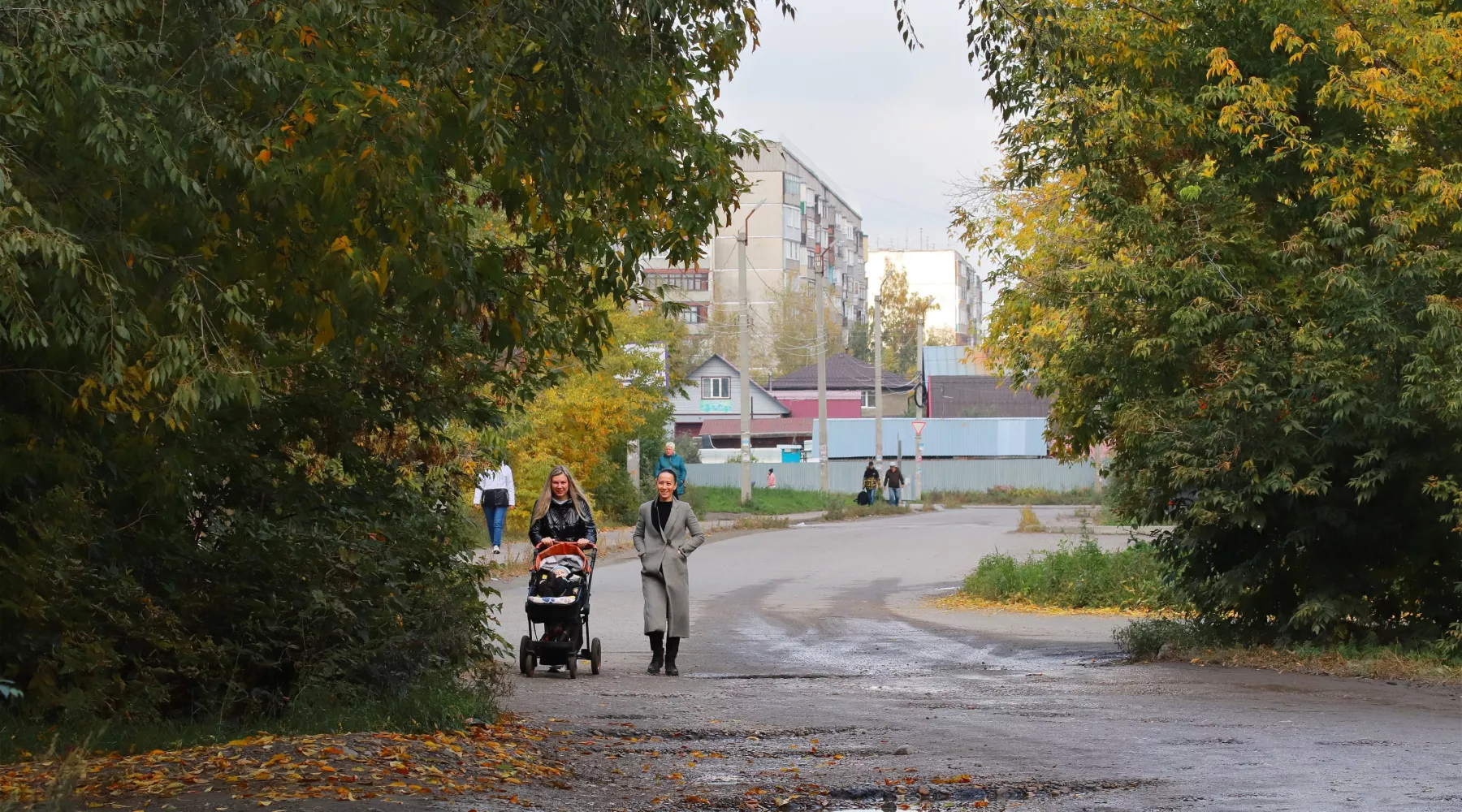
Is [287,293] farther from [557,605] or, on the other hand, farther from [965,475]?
[965,475]

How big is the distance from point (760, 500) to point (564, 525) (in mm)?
44070

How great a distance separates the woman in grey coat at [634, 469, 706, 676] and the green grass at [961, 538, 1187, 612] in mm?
7666

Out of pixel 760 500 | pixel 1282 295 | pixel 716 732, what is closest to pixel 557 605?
pixel 716 732

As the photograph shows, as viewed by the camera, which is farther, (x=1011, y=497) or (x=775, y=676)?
(x=1011, y=497)

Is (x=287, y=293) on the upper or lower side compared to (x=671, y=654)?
upper

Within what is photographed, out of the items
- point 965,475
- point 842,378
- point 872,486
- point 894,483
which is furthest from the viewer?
point 842,378

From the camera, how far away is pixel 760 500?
190 feet

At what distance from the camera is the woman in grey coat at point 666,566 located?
14508 mm

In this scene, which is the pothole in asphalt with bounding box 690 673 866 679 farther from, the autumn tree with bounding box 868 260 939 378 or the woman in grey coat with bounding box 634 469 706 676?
the autumn tree with bounding box 868 260 939 378

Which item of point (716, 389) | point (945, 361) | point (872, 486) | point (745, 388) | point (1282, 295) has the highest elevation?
point (945, 361)

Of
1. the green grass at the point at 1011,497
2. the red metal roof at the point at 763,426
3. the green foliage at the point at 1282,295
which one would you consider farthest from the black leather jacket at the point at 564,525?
the red metal roof at the point at 763,426

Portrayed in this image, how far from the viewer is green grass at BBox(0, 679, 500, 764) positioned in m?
8.45

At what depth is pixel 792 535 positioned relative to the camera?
40.8 metres

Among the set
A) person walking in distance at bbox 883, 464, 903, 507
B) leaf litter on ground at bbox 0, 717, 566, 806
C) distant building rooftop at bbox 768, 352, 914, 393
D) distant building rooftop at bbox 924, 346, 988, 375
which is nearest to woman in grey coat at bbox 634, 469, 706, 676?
leaf litter on ground at bbox 0, 717, 566, 806
